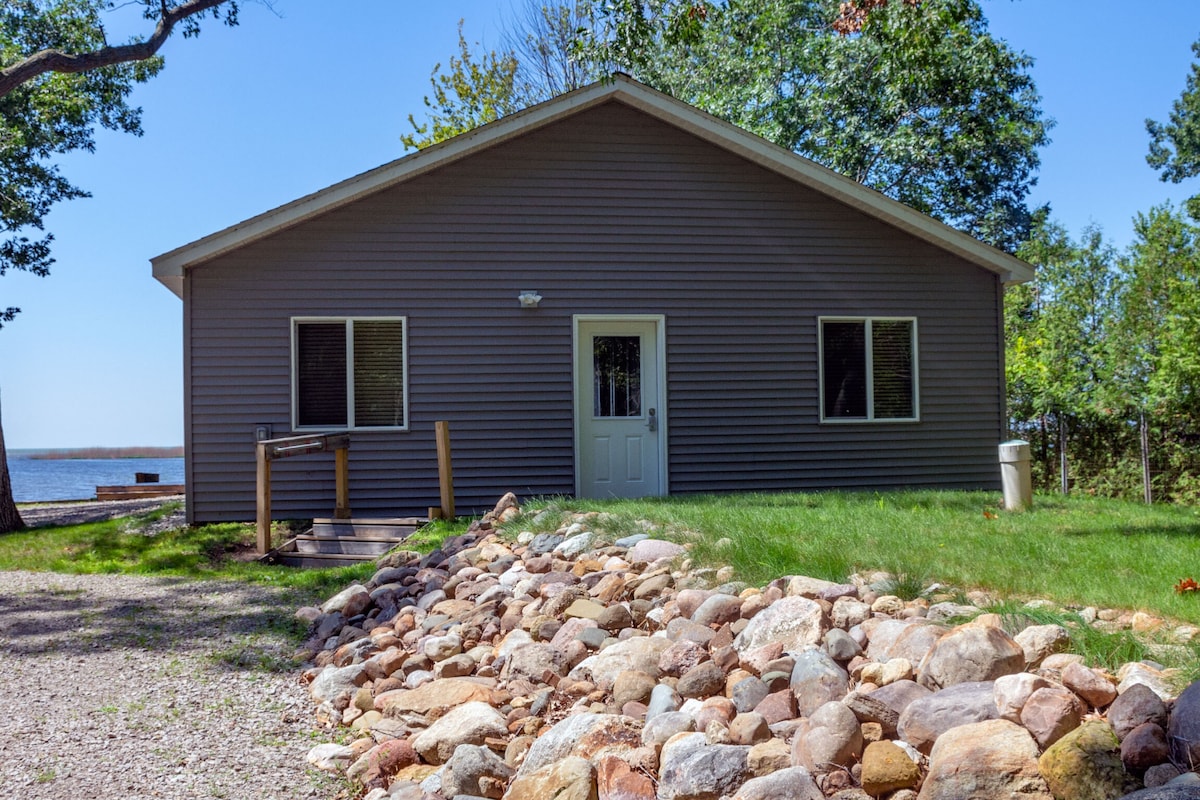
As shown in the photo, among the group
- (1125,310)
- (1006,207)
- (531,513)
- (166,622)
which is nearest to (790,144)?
(1006,207)

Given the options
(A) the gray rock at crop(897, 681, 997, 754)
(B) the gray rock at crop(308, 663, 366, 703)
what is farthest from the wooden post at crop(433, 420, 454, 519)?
(A) the gray rock at crop(897, 681, 997, 754)

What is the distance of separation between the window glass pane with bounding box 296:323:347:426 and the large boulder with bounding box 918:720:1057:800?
7.98 meters

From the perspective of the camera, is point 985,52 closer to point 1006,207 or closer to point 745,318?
point 1006,207

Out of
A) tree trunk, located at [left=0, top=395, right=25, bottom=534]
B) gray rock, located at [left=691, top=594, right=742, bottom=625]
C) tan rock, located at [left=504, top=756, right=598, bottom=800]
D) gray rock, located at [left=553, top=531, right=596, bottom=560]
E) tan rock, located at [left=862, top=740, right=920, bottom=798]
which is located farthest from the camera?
tree trunk, located at [left=0, top=395, right=25, bottom=534]

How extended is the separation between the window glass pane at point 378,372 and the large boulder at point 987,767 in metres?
7.77

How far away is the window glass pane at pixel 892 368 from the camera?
10.6 m

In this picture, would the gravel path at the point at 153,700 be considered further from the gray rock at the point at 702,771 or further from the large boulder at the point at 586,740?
the gray rock at the point at 702,771

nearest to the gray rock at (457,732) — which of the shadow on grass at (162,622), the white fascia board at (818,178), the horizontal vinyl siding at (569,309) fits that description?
the shadow on grass at (162,622)

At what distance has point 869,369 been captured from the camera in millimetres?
10531

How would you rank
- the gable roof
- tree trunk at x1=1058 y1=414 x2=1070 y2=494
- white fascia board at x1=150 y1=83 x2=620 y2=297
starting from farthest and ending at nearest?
tree trunk at x1=1058 y1=414 x2=1070 y2=494
the gable roof
white fascia board at x1=150 y1=83 x2=620 y2=297

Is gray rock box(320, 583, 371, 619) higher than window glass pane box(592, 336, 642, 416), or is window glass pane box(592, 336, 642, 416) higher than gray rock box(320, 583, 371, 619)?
window glass pane box(592, 336, 642, 416)

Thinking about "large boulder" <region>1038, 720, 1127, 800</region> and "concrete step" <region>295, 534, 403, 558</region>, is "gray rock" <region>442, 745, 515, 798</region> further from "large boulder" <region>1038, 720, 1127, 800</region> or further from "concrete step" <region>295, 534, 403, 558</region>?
"concrete step" <region>295, 534, 403, 558</region>

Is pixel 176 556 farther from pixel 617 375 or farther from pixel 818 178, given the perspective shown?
pixel 818 178

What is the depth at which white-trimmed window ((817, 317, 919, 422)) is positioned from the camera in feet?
34.3
